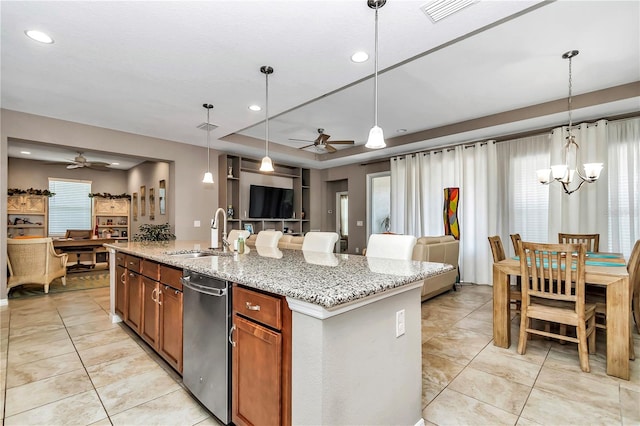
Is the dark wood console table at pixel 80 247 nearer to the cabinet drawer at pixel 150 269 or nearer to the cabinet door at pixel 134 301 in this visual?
the cabinet door at pixel 134 301

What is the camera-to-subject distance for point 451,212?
5590 millimetres

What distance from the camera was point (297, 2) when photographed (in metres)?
2.07

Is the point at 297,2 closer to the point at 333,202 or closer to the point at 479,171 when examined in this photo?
the point at 479,171

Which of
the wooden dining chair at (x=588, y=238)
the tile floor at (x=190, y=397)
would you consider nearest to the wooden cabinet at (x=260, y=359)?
the tile floor at (x=190, y=397)

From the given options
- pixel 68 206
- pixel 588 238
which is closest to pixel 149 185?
pixel 68 206

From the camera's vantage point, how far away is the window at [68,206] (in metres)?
7.97

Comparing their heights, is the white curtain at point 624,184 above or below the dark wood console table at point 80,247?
above

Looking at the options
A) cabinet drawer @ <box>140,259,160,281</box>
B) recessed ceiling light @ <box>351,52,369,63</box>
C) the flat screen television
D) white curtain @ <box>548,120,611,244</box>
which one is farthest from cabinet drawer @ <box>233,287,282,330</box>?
the flat screen television

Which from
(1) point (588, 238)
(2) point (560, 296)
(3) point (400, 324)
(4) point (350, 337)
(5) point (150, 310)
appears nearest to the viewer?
(4) point (350, 337)

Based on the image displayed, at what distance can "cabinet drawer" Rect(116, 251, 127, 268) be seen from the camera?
318cm

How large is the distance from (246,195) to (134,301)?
437 centimetres

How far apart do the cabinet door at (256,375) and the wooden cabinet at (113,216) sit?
8.52 m

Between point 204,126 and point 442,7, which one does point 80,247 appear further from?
point 442,7

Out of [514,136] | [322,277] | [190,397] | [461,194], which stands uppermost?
[514,136]
